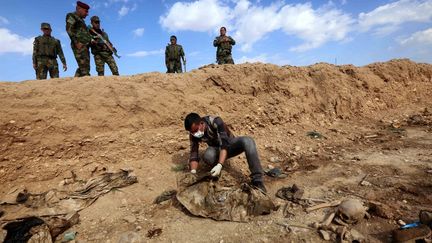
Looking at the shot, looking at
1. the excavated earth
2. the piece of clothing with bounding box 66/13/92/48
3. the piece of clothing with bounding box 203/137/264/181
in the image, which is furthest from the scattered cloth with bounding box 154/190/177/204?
the piece of clothing with bounding box 66/13/92/48

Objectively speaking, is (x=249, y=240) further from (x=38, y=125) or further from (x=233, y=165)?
(x=38, y=125)

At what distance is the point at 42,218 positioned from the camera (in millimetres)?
3000

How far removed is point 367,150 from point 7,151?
18.1ft

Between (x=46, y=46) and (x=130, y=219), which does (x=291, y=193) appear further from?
(x=46, y=46)

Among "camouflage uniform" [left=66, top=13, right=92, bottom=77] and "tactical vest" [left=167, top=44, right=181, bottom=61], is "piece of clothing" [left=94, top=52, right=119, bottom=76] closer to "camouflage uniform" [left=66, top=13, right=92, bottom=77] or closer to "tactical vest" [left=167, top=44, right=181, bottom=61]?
"camouflage uniform" [left=66, top=13, right=92, bottom=77]

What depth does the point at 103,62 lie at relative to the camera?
245 inches

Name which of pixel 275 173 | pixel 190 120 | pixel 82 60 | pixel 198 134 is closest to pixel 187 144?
pixel 198 134

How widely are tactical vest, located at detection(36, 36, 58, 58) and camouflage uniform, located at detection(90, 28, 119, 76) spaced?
1.08 metres

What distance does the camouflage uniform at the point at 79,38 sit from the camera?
5.57 meters

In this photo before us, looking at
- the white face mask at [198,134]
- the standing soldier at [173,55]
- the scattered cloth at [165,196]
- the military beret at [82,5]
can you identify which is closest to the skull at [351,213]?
the white face mask at [198,134]

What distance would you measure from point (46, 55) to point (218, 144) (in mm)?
4840

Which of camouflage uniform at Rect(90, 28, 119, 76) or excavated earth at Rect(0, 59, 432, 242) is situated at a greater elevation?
camouflage uniform at Rect(90, 28, 119, 76)

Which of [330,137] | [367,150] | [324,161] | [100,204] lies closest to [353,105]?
[330,137]

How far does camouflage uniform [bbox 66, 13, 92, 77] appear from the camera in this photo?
5566 mm
